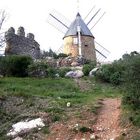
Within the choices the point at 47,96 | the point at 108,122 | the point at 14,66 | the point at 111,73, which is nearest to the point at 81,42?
the point at 14,66

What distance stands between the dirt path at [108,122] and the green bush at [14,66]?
38.9ft

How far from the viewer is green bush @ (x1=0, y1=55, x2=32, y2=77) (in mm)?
34438

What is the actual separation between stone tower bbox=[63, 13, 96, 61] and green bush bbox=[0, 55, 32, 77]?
16.7 m

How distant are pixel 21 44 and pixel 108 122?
88.1 ft

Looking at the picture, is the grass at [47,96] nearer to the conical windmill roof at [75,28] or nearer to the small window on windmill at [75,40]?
the small window on windmill at [75,40]

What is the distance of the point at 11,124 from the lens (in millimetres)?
21125

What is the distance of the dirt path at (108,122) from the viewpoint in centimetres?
1927

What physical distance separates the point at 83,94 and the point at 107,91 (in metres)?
2.43

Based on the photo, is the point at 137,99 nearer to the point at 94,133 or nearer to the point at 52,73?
the point at 94,133

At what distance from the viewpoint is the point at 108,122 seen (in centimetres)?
2062

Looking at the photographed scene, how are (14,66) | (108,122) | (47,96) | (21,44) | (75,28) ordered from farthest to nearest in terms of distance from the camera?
(75,28) < (21,44) < (14,66) < (47,96) < (108,122)

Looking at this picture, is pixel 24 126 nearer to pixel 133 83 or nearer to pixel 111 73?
pixel 133 83

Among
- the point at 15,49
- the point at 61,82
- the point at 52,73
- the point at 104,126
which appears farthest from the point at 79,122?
the point at 15,49

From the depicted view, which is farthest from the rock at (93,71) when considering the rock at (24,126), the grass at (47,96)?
the rock at (24,126)
